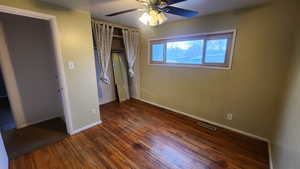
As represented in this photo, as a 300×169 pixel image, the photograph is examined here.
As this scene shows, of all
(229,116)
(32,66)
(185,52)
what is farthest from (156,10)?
(32,66)

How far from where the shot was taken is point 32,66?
2564mm

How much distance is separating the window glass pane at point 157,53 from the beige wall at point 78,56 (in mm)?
1699

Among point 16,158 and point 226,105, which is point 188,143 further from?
point 16,158

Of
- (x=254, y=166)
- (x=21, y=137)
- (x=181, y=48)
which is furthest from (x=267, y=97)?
(x=21, y=137)

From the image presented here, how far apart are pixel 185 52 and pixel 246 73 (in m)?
1.25

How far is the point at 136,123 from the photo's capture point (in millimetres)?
2742

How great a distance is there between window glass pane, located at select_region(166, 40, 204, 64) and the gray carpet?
110 inches

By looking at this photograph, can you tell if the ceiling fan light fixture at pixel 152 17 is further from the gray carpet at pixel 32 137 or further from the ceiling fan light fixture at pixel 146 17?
the gray carpet at pixel 32 137

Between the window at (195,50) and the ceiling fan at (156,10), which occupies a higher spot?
the ceiling fan at (156,10)

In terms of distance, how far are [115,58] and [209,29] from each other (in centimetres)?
252

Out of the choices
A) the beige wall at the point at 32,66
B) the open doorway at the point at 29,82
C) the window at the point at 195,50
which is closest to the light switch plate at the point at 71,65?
the open doorway at the point at 29,82

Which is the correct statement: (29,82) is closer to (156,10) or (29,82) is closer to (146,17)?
(146,17)

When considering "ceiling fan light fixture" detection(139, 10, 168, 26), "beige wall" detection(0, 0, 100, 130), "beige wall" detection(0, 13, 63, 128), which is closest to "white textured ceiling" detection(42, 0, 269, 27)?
"beige wall" detection(0, 0, 100, 130)

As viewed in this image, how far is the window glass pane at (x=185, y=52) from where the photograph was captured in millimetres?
2701
